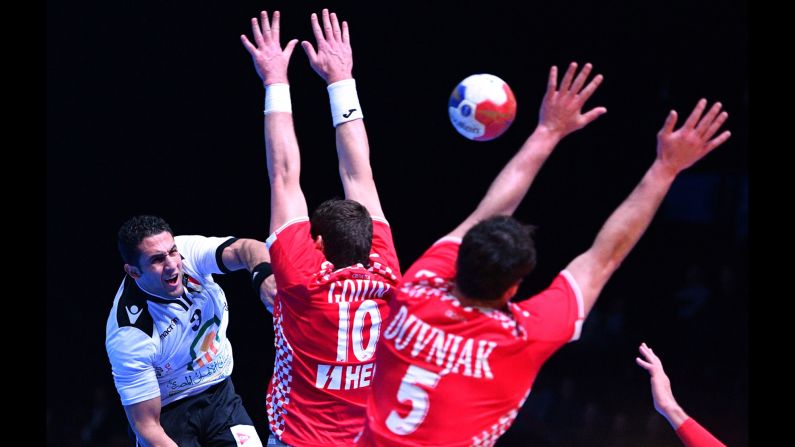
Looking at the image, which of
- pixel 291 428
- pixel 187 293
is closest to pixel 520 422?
pixel 187 293

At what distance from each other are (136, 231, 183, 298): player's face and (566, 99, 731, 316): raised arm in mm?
2193

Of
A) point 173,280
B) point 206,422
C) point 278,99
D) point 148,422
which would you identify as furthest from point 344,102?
point 206,422

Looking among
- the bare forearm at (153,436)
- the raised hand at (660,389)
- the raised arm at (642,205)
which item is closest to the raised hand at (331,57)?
the raised arm at (642,205)

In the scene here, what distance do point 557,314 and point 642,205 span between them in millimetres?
427

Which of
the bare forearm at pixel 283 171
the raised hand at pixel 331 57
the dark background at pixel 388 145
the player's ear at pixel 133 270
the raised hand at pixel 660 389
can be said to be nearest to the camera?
the raised hand at pixel 660 389

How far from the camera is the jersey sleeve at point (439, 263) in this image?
281 centimetres

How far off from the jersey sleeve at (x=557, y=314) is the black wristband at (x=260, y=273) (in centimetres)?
157

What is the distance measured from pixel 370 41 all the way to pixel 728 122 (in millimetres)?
3283

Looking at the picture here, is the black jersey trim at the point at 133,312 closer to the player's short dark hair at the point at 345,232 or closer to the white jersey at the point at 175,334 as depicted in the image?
the white jersey at the point at 175,334

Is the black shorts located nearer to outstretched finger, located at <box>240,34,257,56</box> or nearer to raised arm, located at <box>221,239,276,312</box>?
raised arm, located at <box>221,239,276,312</box>

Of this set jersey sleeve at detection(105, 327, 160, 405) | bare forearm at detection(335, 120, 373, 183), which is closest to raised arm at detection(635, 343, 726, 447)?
bare forearm at detection(335, 120, 373, 183)

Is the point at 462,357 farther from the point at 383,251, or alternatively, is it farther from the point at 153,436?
the point at 153,436

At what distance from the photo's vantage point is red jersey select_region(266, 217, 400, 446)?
331cm

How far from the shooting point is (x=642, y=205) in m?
2.77
